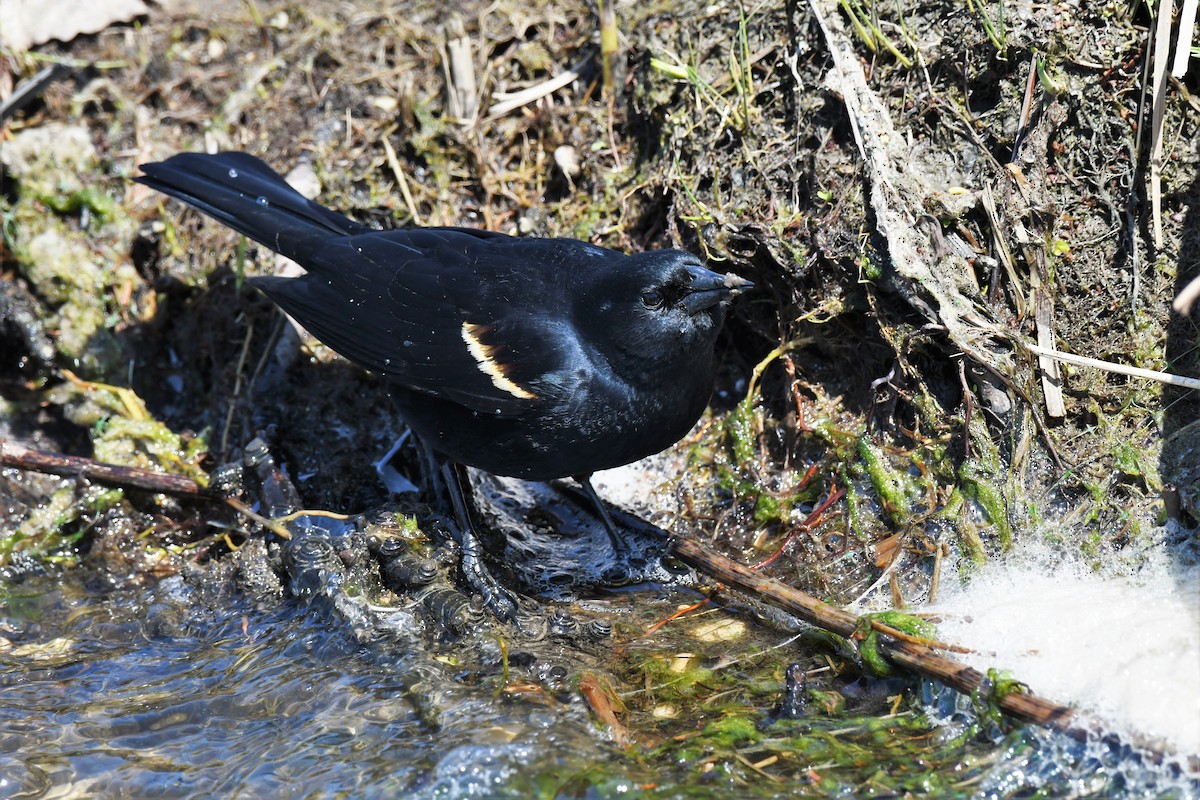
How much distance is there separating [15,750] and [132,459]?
1921 mm

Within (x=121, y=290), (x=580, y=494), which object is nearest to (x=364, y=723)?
(x=580, y=494)

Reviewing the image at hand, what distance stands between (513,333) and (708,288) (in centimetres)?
79

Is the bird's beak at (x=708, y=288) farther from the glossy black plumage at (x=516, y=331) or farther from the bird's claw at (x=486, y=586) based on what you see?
the bird's claw at (x=486, y=586)

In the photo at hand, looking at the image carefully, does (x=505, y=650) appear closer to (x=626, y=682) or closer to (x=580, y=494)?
(x=626, y=682)

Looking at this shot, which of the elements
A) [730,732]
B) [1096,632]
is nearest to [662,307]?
[730,732]

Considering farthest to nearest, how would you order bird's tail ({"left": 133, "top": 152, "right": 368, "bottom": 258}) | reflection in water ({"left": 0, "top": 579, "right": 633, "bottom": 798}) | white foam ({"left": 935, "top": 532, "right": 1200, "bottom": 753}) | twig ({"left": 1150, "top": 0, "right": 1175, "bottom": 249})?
bird's tail ({"left": 133, "top": 152, "right": 368, "bottom": 258})
twig ({"left": 1150, "top": 0, "right": 1175, "bottom": 249})
reflection in water ({"left": 0, "top": 579, "right": 633, "bottom": 798})
white foam ({"left": 935, "top": 532, "right": 1200, "bottom": 753})

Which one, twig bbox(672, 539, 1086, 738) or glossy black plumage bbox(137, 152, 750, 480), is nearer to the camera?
twig bbox(672, 539, 1086, 738)

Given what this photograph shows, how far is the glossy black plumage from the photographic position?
3.93 meters

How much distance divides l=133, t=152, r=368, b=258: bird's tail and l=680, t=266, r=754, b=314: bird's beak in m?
1.77

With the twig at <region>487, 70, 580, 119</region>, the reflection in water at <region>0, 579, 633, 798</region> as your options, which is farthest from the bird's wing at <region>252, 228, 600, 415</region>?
the twig at <region>487, 70, 580, 119</region>

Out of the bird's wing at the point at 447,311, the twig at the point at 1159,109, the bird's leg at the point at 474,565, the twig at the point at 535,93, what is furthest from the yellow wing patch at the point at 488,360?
the twig at the point at 1159,109

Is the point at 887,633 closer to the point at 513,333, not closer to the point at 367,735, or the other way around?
the point at 367,735

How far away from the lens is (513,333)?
162 inches

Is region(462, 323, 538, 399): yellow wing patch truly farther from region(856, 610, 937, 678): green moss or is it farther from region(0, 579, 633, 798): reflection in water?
region(856, 610, 937, 678): green moss
